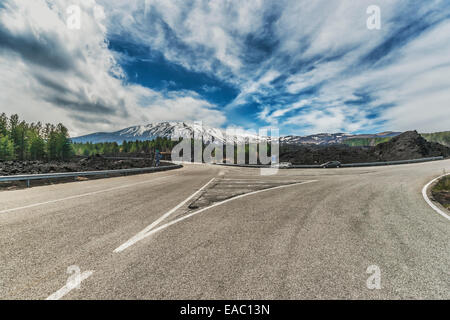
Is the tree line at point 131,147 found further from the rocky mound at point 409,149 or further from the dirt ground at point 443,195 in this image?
the dirt ground at point 443,195

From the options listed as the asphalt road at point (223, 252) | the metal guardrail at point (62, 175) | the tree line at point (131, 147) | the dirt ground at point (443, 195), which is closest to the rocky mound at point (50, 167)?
the metal guardrail at point (62, 175)

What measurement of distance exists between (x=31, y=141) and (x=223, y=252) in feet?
331

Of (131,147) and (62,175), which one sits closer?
(62,175)

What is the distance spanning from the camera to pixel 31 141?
70.0 meters

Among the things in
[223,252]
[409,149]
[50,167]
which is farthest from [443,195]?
[409,149]

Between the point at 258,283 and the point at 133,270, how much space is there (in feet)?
5.50

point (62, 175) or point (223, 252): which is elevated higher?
point (62, 175)

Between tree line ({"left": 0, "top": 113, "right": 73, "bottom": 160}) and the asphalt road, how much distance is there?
284ft

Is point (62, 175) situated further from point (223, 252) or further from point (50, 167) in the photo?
point (223, 252)

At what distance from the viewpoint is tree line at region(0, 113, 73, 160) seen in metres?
61.3

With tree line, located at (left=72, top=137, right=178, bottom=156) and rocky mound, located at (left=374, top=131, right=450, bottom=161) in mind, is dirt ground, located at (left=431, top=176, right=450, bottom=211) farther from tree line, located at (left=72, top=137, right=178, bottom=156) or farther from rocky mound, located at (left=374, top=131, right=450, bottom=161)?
tree line, located at (left=72, top=137, right=178, bottom=156)

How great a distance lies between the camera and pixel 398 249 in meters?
3.12

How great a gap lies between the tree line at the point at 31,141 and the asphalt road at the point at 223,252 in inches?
3406
